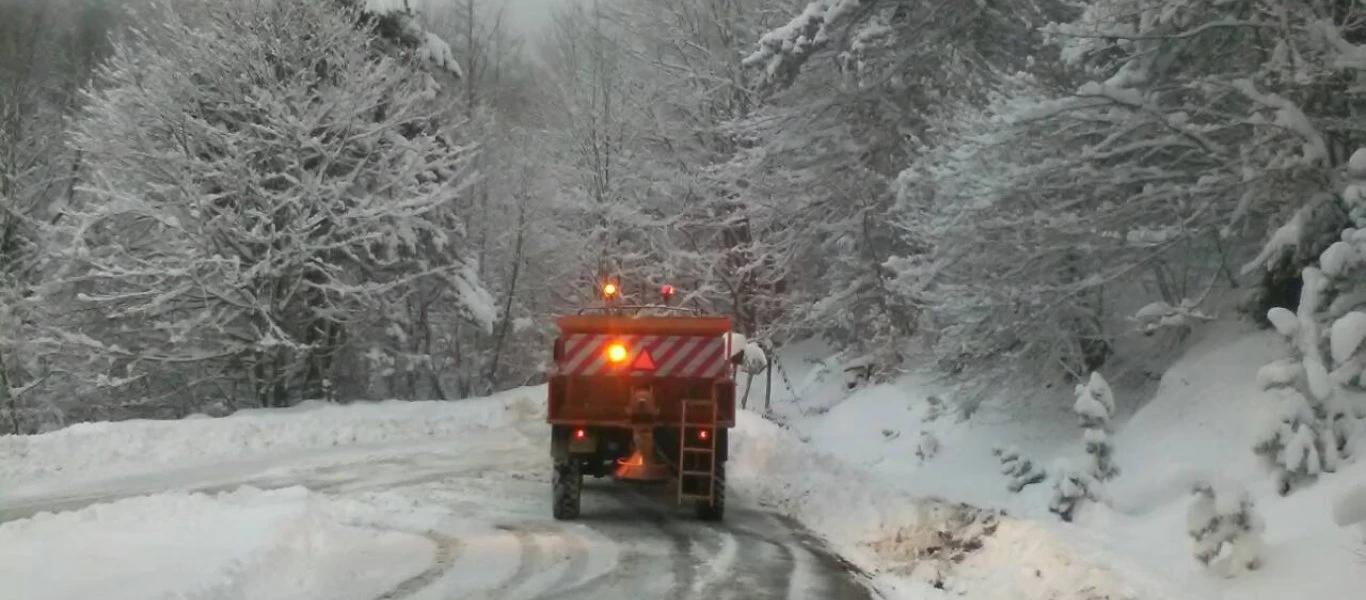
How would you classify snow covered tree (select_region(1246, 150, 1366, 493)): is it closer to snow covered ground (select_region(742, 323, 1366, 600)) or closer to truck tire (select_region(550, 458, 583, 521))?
snow covered ground (select_region(742, 323, 1366, 600))

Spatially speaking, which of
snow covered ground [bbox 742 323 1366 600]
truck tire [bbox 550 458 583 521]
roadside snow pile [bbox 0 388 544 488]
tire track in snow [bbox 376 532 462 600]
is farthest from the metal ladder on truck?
roadside snow pile [bbox 0 388 544 488]

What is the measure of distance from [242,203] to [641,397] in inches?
A: 543

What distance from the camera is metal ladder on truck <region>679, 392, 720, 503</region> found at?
11602 mm

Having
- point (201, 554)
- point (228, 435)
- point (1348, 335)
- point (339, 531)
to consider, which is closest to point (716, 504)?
point (339, 531)

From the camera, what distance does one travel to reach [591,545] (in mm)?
10297

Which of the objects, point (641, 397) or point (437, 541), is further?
point (641, 397)

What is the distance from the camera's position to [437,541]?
401 inches

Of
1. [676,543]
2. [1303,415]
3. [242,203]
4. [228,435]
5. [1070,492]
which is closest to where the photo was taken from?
[1303,415]

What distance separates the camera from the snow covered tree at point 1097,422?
10.8 m

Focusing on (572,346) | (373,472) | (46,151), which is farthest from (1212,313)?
(46,151)

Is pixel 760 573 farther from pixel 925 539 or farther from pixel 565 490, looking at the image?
pixel 565 490

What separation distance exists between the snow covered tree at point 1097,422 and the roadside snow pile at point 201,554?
5998 mm

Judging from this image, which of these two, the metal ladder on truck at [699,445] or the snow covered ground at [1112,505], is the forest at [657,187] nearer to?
the snow covered ground at [1112,505]

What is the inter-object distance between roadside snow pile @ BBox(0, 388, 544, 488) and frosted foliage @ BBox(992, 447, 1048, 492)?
10629mm
